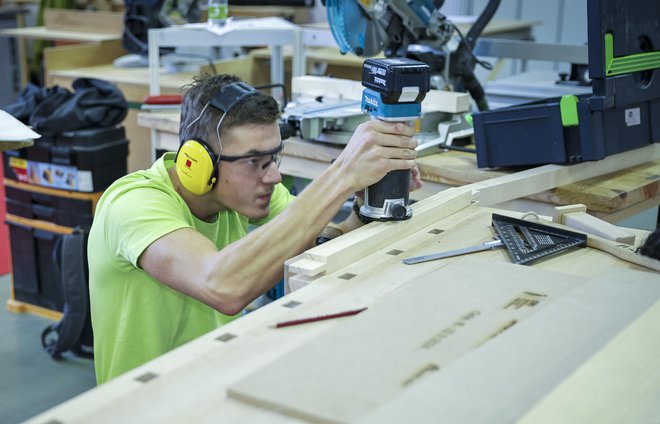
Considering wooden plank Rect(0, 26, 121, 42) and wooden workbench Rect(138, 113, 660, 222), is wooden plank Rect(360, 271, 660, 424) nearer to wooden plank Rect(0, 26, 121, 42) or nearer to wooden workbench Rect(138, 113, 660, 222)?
wooden workbench Rect(138, 113, 660, 222)

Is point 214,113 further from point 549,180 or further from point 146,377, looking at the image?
point 549,180

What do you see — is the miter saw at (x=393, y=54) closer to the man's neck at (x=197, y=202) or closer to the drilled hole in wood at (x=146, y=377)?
the man's neck at (x=197, y=202)

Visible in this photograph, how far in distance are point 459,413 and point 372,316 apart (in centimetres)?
29

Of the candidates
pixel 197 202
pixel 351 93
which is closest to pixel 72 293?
pixel 351 93

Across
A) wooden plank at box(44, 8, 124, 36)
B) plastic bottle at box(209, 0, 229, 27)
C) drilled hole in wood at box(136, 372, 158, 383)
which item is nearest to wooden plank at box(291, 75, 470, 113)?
plastic bottle at box(209, 0, 229, 27)

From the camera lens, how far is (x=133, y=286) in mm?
1733

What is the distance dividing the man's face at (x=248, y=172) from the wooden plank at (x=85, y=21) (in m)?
4.18

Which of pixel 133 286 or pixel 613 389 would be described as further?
pixel 133 286

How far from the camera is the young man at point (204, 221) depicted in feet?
4.98

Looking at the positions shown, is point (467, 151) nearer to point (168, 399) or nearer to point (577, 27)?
point (168, 399)

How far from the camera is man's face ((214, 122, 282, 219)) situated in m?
1.74

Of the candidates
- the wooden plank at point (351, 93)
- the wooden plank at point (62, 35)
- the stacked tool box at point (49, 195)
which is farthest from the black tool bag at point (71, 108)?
the wooden plank at point (62, 35)

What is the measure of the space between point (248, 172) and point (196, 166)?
118 mm

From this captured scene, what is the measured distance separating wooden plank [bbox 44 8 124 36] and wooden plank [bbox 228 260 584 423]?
4.80 m
